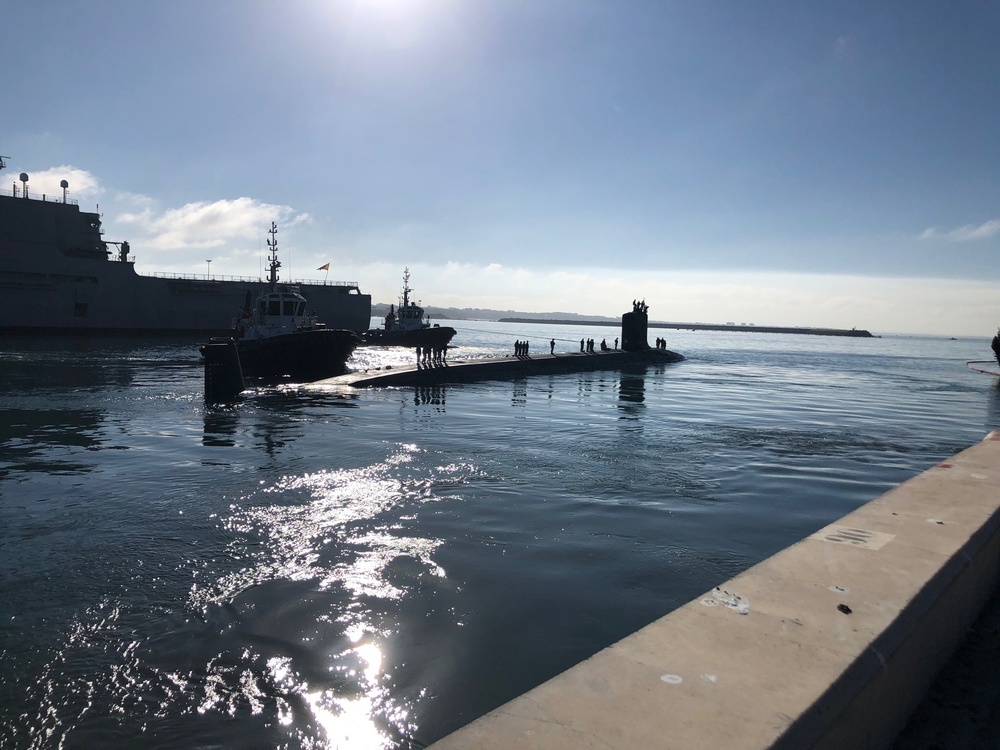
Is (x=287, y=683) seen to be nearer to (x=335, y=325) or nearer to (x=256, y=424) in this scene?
(x=256, y=424)

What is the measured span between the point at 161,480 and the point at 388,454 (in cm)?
455

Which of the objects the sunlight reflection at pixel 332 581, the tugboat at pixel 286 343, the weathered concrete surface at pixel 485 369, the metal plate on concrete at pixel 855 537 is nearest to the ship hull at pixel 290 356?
the tugboat at pixel 286 343

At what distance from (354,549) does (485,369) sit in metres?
25.6

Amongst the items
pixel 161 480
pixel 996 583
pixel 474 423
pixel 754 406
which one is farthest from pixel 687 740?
pixel 754 406

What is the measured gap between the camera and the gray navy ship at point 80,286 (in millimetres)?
57125

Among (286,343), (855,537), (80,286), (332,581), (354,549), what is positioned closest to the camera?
(855,537)

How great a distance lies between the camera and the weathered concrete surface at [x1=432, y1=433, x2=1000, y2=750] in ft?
8.21

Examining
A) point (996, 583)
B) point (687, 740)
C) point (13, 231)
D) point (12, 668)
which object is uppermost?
point (13, 231)

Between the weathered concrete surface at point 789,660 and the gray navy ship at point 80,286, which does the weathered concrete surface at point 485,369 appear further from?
the gray navy ship at point 80,286

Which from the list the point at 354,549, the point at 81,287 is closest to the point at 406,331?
the point at 81,287

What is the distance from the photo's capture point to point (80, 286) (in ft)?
196

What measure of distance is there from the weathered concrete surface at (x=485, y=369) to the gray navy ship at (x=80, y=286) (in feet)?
120

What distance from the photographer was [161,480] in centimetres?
1205

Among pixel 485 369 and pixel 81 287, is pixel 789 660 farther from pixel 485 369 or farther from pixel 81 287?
pixel 81 287
